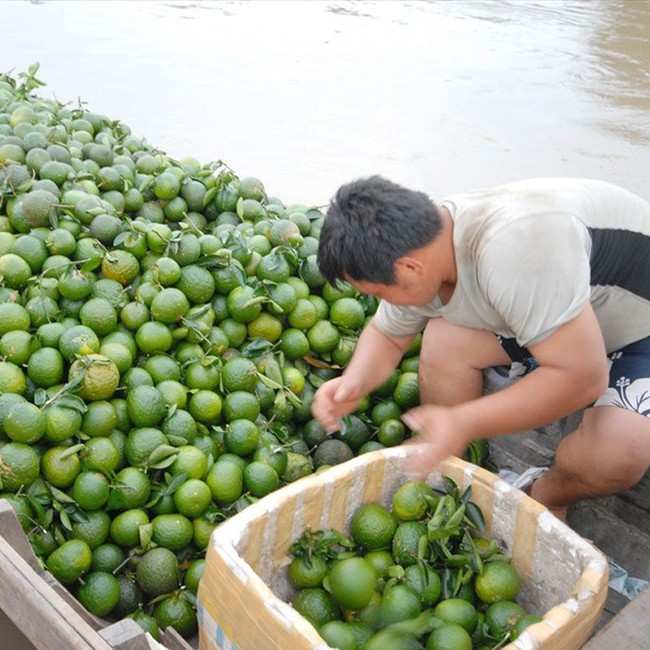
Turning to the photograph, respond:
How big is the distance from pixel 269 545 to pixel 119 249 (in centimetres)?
124

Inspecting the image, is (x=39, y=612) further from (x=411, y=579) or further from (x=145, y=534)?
(x=411, y=579)

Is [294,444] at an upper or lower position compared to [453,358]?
lower

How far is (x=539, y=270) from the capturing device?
1.72 metres

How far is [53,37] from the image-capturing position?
28.6 feet

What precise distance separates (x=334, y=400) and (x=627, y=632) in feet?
3.22

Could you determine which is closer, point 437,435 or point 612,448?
point 437,435

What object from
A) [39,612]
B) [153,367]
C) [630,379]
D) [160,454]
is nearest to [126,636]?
[39,612]

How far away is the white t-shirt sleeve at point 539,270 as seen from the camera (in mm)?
1720

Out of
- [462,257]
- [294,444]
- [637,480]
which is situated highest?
[462,257]

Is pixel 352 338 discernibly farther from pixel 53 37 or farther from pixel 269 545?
pixel 53 37

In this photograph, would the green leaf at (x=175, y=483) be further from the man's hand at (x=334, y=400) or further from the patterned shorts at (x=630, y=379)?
the patterned shorts at (x=630, y=379)

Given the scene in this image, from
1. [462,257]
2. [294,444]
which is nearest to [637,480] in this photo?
[462,257]

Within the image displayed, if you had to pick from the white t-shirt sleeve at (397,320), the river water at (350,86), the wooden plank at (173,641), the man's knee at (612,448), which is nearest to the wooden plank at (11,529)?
the wooden plank at (173,641)

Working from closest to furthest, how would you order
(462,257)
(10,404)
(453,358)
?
1. (462,257)
2. (10,404)
3. (453,358)
